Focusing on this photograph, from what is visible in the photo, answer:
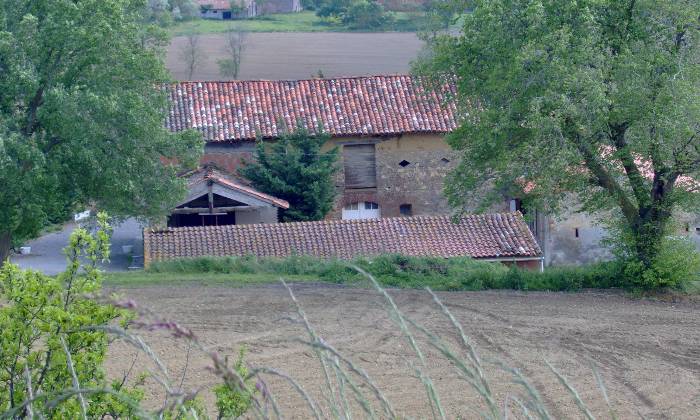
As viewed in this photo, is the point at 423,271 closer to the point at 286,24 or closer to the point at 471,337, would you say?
the point at 471,337

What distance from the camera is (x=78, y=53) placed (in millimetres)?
17078

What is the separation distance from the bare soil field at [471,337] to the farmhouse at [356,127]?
1260 centimetres

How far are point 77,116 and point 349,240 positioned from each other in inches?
330

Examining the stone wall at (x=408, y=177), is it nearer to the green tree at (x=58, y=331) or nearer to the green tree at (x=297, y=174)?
the green tree at (x=297, y=174)

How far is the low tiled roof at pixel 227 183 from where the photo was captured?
82.8 feet

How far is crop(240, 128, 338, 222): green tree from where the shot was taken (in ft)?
88.5

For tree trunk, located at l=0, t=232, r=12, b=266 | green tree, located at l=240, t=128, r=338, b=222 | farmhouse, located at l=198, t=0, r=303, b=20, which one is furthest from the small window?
farmhouse, located at l=198, t=0, r=303, b=20

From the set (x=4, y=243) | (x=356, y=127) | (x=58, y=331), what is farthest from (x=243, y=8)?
(x=58, y=331)

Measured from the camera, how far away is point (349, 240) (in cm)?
2262

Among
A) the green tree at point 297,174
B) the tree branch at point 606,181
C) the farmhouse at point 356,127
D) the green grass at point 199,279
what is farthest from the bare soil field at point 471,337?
the farmhouse at point 356,127

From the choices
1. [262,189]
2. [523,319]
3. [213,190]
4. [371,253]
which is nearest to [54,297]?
[523,319]

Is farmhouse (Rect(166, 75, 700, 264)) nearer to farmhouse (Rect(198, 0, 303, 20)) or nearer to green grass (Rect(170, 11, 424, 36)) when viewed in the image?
green grass (Rect(170, 11, 424, 36))

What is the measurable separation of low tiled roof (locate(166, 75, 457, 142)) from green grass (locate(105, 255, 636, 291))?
1037 centimetres

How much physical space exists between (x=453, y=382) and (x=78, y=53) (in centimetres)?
995
